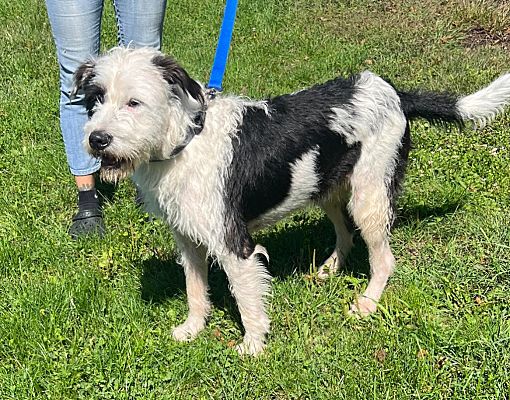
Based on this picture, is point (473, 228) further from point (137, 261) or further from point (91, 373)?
point (91, 373)

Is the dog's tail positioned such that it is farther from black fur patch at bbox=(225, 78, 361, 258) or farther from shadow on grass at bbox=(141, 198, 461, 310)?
shadow on grass at bbox=(141, 198, 461, 310)

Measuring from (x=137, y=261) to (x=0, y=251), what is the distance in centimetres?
88

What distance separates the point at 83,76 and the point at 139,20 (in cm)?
109

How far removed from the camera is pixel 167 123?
3.03 metres

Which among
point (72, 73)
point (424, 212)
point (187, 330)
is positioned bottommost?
point (187, 330)

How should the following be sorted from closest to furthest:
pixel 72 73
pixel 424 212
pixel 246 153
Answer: pixel 246 153
pixel 72 73
pixel 424 212

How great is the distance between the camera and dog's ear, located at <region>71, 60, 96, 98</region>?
3.07 m

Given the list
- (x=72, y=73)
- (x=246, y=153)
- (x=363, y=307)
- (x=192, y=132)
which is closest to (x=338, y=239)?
(x=363, y=307)

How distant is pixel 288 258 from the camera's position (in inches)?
168

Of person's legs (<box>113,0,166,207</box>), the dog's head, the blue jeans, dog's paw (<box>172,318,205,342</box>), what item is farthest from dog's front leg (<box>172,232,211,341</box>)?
the blue jeans

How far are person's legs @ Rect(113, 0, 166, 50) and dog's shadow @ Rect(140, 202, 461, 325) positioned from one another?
56.1 inches

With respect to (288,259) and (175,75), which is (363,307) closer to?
(288,259)

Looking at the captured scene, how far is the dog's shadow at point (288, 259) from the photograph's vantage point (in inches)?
157

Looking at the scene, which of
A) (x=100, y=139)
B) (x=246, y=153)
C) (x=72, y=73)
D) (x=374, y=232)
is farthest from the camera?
(x=72, y=73)
